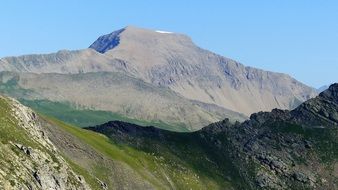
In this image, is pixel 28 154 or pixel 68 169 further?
pixel 68 169

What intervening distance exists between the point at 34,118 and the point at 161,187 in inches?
1947

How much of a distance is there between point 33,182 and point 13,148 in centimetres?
911

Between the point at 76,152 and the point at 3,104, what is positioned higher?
the point at 3,104

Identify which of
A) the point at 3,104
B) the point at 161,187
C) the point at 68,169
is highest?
the point at 3,104

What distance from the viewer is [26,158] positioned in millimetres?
121562

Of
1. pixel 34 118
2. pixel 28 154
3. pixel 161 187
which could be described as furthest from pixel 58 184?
pixel 161 187

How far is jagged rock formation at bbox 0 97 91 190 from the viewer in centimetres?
11162

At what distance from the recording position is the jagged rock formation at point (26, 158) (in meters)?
112

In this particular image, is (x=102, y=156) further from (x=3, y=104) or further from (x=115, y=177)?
(x=3, y=104)

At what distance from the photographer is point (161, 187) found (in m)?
187

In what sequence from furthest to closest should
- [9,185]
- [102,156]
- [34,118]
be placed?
[102,156], [34,118], [9,185]

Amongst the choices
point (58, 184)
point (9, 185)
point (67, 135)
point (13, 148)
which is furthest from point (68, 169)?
point (67, 135)

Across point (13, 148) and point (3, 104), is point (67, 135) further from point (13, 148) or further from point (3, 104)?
point (13, 148)

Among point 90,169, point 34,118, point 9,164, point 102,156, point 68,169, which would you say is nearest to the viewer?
point 9,164
